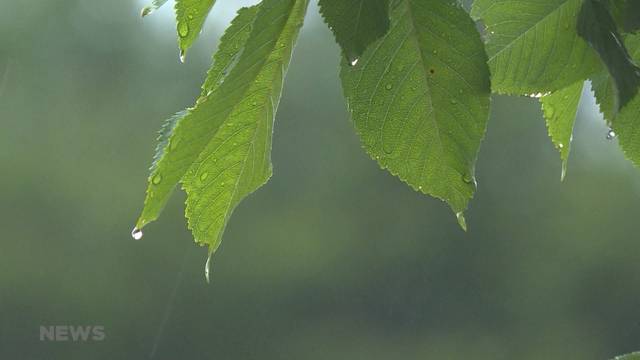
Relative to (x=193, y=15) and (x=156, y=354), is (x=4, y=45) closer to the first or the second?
(x=156, y=354)

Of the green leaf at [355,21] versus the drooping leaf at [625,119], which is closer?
the green leaf at [355,21]

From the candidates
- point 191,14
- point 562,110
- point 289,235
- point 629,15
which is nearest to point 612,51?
point 629,15

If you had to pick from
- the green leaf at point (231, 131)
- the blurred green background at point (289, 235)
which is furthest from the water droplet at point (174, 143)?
the blurred green background at point (289, 235)

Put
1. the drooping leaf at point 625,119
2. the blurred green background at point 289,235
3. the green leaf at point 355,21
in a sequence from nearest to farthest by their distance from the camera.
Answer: the green leaf at point 355,21 < the drooping leaf at point 625,119 < the blurred green background at point 289,235

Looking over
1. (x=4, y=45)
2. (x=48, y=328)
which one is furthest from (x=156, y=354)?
(x=4, y=45)

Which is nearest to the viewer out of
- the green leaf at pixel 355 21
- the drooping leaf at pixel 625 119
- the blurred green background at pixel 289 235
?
the green leaf at pixel 355 21

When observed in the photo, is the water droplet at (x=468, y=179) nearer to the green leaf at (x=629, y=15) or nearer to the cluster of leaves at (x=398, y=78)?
the cluster of leaves at (x=398, y=78)

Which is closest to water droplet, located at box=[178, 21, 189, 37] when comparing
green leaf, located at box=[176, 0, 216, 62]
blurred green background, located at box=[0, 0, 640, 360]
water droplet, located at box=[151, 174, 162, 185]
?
green leaf, located at box=[176, 0, 216, 62]

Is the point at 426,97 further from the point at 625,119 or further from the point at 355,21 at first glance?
the point at 625,119
